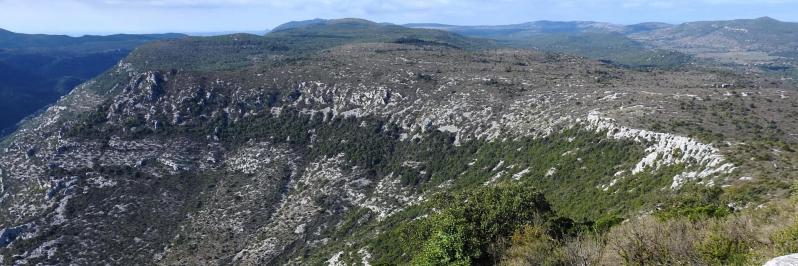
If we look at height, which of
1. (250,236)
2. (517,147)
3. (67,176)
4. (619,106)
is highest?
(619,106)

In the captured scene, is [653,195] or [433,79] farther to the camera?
[433,79]

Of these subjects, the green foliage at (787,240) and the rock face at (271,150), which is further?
the rock face at (271,150)

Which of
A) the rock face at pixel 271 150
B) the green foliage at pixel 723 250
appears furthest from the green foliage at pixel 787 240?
the rock face at pixel 271 150

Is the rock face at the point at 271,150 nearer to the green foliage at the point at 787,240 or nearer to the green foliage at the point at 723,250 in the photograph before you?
the green foliage at the point at 723,250

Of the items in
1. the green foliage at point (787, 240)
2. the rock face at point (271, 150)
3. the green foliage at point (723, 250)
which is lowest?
the rock face at point (271, 150)

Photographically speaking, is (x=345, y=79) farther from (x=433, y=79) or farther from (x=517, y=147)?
(x=517, y=147)

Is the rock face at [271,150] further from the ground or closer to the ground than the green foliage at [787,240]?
closer to the ground

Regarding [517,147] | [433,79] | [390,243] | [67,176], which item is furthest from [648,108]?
[67,176]

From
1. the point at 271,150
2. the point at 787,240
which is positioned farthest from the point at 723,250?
the point at 271,150
